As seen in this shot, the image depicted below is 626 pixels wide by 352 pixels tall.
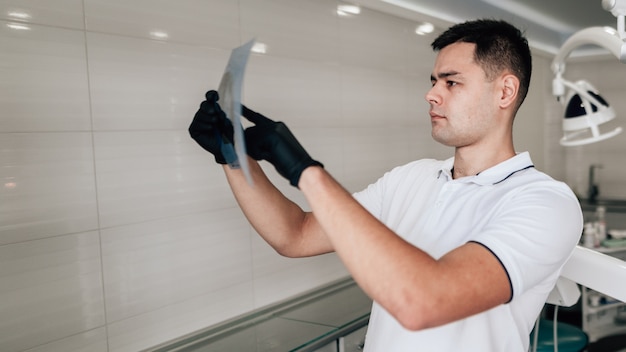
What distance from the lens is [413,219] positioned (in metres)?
1.19

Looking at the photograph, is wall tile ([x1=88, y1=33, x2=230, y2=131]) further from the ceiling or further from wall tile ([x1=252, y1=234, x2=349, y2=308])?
the ceiling

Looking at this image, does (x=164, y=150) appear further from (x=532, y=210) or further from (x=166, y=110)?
(x=532, y=210)

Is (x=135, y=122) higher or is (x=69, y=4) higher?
(x=69, y=4)

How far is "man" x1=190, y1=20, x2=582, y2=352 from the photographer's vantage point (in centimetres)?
76

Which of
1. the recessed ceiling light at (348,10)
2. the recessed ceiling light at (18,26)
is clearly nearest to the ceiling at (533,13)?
the recessed ceiling light at (348,10)

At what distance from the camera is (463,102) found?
1.13 meters

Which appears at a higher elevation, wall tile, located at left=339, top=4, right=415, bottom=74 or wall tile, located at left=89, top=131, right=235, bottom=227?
wall tile, located at left=339, top=4, right=415, bottom=74

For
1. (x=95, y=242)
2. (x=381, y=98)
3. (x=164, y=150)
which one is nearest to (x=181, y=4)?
(x=164, y=150)

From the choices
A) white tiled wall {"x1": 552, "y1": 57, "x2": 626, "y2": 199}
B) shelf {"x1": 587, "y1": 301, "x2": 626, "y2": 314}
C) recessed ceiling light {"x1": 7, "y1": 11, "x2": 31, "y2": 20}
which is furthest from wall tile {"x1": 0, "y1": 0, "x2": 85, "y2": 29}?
white tiled wall {"x1": 552, "y1": 57, "x2": 626, "y2": 199}

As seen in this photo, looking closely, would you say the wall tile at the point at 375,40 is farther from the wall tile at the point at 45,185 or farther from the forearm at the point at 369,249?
the forearm at the point at 369,249

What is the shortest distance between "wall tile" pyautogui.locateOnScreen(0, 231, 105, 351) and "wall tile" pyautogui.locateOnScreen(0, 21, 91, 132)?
32 cm

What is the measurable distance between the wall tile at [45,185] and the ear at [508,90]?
1095mm

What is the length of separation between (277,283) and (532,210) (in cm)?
127

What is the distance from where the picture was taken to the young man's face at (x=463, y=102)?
1129 mm
